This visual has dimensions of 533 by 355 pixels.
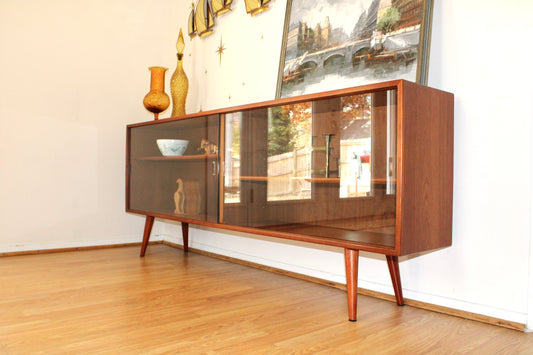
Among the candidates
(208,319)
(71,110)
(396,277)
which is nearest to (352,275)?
(396,277)

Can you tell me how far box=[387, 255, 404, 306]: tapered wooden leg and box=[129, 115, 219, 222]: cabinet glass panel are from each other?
34.3 inches

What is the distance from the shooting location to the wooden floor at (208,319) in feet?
4.31

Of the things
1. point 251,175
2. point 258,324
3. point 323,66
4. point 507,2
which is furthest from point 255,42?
point 258,324

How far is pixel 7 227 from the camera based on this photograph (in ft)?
9.12

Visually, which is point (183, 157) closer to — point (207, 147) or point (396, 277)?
point (207, 147)

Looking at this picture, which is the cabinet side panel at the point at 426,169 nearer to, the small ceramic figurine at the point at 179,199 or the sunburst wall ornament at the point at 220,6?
the small ceramic figurine at the point at 179,199

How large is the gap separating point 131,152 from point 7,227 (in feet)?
2.91

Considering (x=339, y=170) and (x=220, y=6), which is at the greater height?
(x=220, y=6)

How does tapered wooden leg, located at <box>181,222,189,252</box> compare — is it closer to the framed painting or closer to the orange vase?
the orange vase

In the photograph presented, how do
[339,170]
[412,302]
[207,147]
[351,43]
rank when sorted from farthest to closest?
[207,147]
[351,43]
[412,302]
[339,170]

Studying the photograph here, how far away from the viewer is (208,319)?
1.56 metres

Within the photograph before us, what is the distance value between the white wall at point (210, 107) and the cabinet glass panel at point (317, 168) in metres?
0.36

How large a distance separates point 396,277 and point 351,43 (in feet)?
3.29

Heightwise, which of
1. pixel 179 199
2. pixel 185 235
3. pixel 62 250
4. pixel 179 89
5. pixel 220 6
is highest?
pixel 220 6
